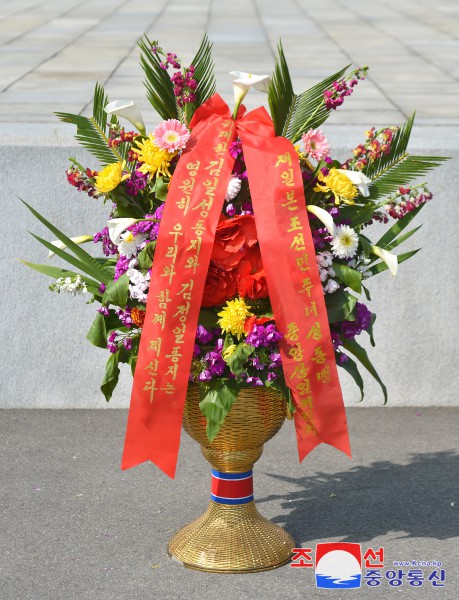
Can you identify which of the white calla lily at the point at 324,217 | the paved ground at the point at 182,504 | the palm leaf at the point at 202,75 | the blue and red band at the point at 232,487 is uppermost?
the palm leaf at the point at 202,75

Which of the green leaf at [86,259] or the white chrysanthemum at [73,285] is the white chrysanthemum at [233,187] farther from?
the white chrysanthemum at [73,285]

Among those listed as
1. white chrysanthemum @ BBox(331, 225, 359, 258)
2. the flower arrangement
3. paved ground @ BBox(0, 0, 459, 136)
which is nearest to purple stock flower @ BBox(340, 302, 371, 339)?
the flower arrangement

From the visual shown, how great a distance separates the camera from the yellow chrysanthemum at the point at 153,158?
12.6 feet

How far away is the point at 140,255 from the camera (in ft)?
12.6

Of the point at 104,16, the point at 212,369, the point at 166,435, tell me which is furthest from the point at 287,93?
the point at 104,16

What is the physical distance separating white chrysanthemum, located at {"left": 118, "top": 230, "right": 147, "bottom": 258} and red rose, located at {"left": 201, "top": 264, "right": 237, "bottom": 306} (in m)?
0.27

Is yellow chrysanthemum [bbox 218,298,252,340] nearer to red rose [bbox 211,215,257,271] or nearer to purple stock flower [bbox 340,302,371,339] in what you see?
red rose [bbox 211,215,257,271]

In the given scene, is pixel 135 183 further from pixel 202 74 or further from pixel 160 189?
pixel 202 74

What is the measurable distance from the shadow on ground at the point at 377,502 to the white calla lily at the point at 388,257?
1157mm

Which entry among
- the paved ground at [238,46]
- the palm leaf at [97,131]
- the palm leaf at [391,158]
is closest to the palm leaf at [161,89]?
the palm leaf at [97,131]

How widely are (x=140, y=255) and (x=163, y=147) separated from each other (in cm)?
38

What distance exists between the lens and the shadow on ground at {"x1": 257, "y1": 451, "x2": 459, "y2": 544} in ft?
14.6

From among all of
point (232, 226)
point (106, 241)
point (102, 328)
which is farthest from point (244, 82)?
point (102, 328)

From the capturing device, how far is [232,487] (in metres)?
4.12
